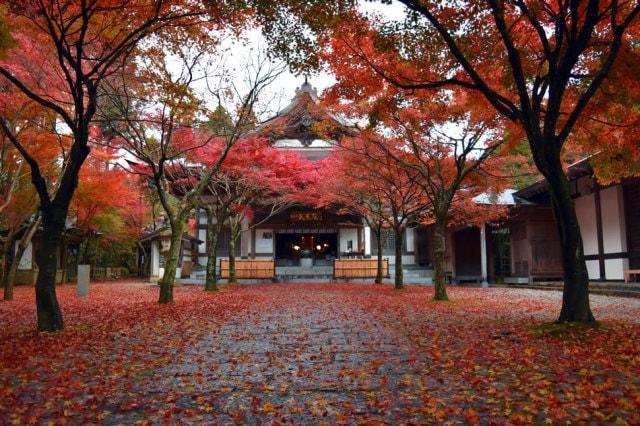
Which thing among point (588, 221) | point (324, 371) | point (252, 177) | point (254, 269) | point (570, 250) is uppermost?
point (252, 177)

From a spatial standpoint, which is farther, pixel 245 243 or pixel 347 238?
pixel 347 238

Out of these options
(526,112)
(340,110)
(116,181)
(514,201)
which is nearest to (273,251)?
(116,181)

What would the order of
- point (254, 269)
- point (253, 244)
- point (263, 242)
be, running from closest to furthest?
point (254, 269)
point (253, 244)
point (263, 242)

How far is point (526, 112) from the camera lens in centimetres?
717

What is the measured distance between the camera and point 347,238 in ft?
98.1

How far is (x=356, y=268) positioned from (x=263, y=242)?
21.0ft

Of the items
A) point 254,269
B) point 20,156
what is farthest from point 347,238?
point 20,156

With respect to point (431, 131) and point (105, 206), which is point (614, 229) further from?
point (105, 206)

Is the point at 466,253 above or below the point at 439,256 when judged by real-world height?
above

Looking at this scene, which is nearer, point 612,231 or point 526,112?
point 526,112

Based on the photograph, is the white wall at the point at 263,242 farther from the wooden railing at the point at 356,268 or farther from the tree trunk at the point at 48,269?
the tree trunk at the point at 48,269

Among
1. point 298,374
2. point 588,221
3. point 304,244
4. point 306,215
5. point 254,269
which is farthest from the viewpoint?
point 304,244

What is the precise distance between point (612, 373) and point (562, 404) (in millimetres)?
1373

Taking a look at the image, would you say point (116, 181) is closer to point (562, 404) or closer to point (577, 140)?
point (577, 140)
